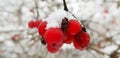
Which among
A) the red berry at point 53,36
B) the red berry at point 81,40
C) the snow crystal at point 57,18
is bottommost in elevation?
the red berry at point 81,40

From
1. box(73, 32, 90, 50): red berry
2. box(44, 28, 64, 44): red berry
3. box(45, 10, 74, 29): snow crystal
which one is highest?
box(45, 10, 74, 29): snow crystal

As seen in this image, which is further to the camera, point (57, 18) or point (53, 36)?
point (57, 18)

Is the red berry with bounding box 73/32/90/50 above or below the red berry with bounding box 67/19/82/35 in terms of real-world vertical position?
below

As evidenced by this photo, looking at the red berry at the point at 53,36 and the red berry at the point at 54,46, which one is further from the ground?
the red berry at the point at 53,36

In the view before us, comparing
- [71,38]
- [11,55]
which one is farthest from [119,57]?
[11,55]

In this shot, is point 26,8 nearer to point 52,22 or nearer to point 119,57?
point 119,57
